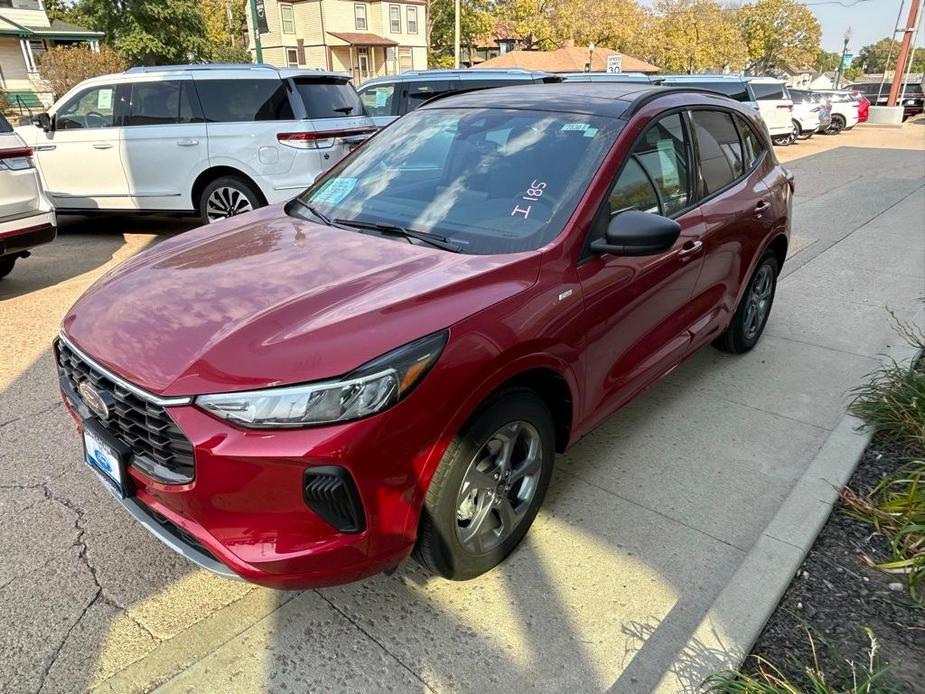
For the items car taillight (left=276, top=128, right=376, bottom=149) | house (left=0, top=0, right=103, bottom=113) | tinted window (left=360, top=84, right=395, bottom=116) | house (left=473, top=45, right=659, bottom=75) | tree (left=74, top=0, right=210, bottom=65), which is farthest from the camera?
house (left=0, top=0, right=103, bottom=113)

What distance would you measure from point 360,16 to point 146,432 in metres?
49.7

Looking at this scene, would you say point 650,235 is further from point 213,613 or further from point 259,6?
point 259,6

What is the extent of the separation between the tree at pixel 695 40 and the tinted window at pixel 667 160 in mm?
52327

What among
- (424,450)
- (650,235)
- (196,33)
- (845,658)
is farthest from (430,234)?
(196,33)

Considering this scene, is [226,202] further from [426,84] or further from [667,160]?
[667,160]

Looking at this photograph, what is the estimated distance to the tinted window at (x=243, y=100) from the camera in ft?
24.0

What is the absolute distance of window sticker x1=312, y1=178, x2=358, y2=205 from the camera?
3.34m

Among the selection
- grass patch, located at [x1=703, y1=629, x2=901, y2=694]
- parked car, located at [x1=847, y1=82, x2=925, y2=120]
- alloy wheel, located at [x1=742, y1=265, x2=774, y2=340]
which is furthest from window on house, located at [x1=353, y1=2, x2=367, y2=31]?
grass patch, located at [x1=703, y1=629, x2=901, y2=694]

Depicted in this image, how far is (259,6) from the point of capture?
47.8ft

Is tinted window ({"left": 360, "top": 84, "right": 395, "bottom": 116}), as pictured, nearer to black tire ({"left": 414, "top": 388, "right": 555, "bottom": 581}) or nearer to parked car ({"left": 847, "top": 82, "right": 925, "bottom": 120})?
black tire ({"left": 414, "top": 388, "right": 555, "bottom": 581})

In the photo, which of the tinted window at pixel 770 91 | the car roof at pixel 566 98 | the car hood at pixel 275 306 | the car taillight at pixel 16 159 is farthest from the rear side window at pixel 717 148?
the tinted window at pixel 770 91

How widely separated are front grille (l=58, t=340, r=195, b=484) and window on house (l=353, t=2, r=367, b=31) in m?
48.9

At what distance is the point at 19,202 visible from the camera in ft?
18.2

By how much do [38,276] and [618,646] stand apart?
6.75 m
